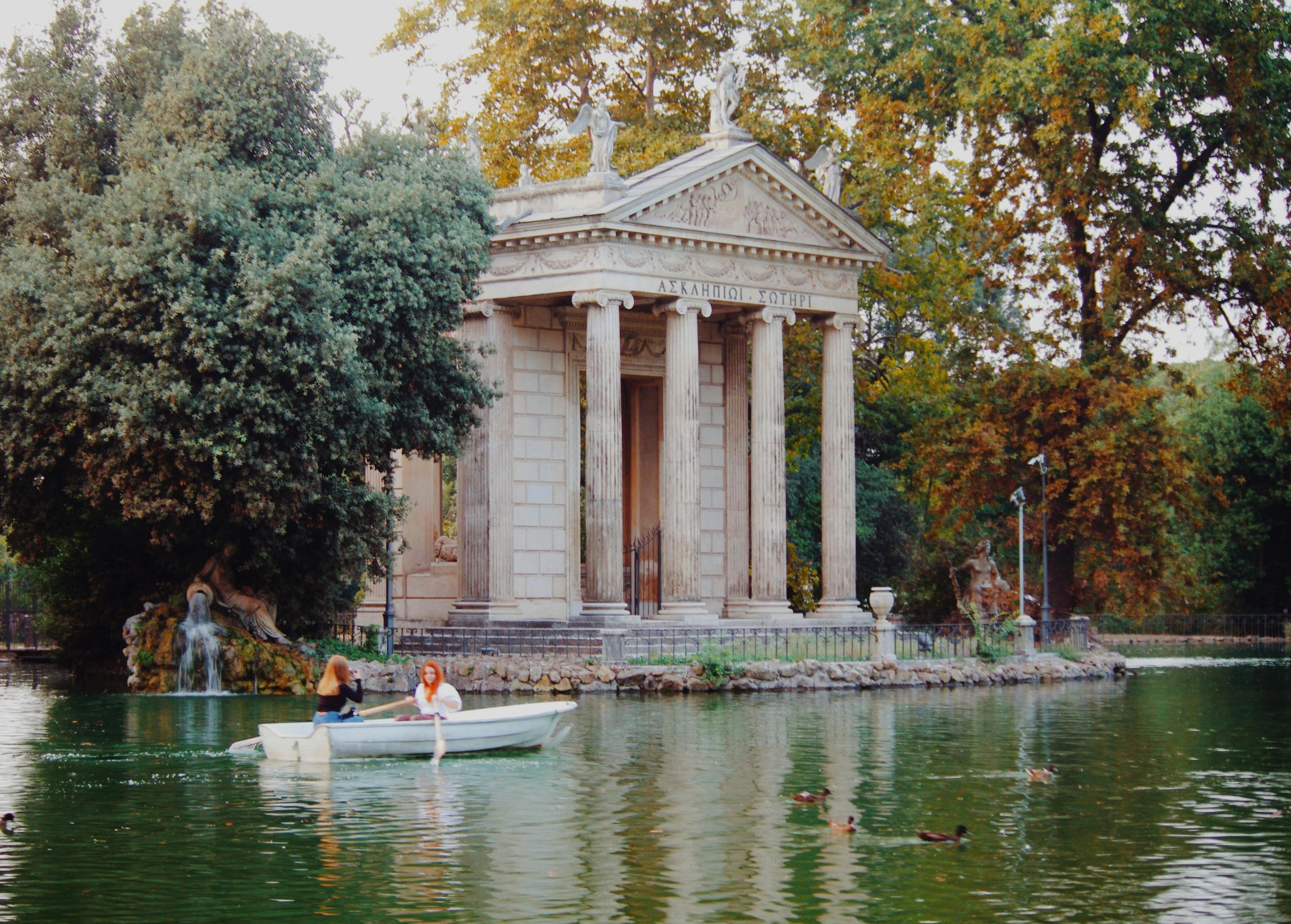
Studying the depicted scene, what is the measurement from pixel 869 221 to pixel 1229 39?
1050 cm

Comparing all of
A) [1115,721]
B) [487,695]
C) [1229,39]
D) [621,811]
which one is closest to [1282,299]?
[1229,39]

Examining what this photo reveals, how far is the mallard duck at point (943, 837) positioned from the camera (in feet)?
50.4

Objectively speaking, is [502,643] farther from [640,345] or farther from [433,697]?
[433,697]

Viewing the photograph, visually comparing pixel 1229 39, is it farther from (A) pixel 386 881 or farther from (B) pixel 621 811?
(A) pixel 386 881

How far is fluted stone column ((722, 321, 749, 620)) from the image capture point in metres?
43.0

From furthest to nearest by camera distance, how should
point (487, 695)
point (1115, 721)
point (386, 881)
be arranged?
point (487, 695) → point (1115, 721) → point (386, 881)

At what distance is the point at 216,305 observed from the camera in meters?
30.3

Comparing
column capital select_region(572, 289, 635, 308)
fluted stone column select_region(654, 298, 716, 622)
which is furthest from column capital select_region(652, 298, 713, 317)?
column capital select_region(572, 289, 635, 308)

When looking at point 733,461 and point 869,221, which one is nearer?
point 733,461

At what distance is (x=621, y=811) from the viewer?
675 inches

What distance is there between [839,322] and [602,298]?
6812mm

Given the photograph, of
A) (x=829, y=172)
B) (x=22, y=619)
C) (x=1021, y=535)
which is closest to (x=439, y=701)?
(x=1021, y=535)

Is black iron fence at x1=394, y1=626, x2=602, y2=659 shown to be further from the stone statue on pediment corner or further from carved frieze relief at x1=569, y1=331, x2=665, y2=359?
the stone statue on pediment corner

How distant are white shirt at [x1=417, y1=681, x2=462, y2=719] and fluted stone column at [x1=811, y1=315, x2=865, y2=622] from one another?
19784mm
